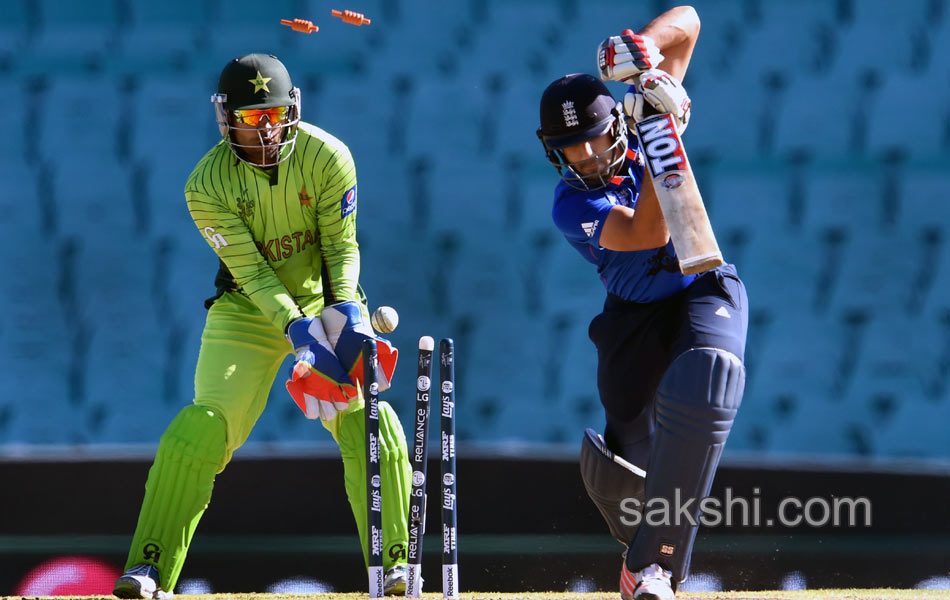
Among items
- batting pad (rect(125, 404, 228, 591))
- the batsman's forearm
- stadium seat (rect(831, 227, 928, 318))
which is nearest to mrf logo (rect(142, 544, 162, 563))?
batting pad (rect(125, 404, 228, 591))

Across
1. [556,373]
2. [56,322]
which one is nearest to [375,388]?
[556,373]

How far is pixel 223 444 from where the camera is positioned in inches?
123

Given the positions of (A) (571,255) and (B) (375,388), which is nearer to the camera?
(B) (375,388)

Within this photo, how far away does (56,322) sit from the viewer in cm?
409

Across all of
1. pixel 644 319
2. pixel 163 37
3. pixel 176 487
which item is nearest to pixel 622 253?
pixel 644 319

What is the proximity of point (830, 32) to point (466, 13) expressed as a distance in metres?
1.24

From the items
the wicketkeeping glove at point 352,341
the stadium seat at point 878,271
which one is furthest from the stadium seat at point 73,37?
the stadium seat at point 878,271

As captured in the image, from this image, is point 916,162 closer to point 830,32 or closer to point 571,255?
point 830,32

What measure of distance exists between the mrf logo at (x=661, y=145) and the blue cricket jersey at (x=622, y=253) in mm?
228

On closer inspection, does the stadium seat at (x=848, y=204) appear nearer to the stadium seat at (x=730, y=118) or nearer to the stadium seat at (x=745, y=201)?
the stadium seat at (x=745, y=201)

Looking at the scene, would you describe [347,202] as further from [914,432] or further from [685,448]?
[914,432]

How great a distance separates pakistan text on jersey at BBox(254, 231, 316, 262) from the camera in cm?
324

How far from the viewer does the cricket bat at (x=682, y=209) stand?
250 cm

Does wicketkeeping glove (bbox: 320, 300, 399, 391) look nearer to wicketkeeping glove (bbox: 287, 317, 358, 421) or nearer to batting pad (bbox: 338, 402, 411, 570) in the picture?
wicketkeeping glove (bbox: 287, 317, 358, 421)
